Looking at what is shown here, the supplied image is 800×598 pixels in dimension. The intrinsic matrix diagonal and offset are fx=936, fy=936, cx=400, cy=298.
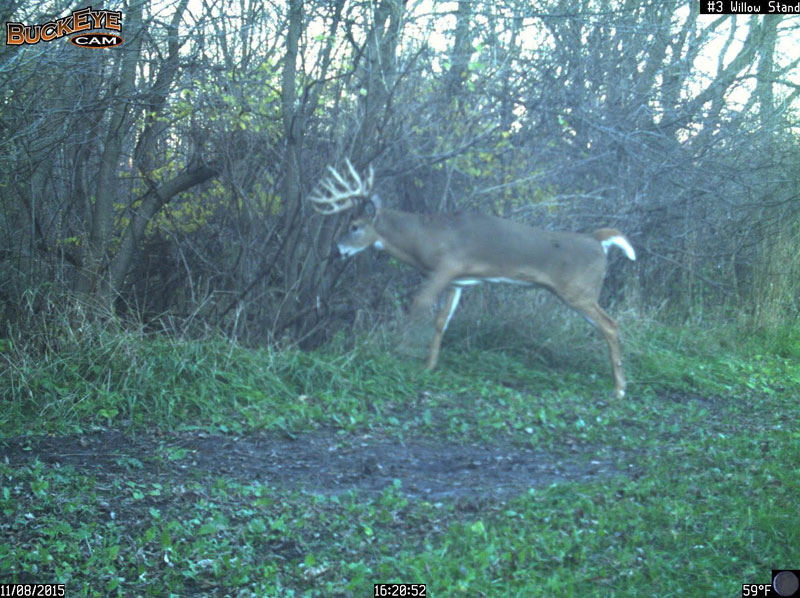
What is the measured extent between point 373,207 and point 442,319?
133cm

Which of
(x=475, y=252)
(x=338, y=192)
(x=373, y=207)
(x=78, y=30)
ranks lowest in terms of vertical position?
(x=475, y=252)

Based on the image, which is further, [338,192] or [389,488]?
[338,192]

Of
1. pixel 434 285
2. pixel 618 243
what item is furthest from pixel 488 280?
pixel 618 243

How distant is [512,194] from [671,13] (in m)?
Result: 3.95

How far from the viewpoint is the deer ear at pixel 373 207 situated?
9.34 meters

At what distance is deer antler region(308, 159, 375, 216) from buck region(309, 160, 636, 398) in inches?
0.5

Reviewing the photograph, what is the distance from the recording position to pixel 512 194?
11.0 metres

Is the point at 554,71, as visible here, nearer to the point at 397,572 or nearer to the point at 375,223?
the point at 375,223

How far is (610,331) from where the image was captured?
923cm

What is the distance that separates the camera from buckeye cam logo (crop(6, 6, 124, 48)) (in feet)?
21.0

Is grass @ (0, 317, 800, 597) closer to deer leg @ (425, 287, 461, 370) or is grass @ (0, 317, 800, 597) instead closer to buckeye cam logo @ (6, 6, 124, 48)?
deer leg @ (425, 287, 461, 370)

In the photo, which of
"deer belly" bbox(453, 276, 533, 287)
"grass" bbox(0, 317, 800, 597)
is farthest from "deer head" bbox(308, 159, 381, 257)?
"grass" bbox(0, 317, 800, 597)

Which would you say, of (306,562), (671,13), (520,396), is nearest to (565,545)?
(306,562)

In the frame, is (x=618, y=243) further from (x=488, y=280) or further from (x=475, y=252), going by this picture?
(x=475, y=252)
